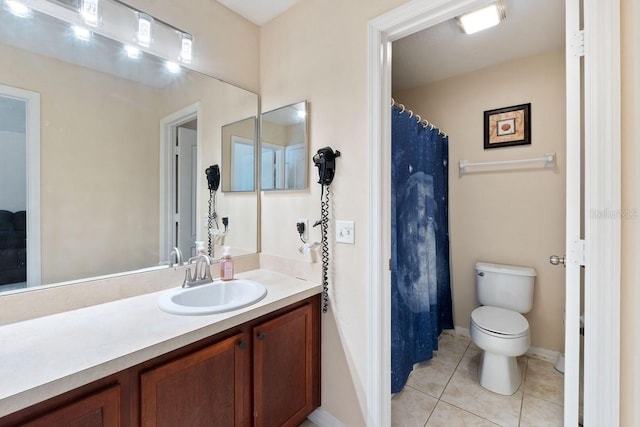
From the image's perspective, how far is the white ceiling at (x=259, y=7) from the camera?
1.70 meters

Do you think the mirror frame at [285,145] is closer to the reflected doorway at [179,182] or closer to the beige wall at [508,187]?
the reflected doorway at [179,182]

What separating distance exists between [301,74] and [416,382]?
7.25 feet

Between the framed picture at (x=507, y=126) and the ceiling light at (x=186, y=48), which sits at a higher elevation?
the ceiling light at (x=186, y=48)

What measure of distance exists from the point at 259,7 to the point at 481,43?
160cm

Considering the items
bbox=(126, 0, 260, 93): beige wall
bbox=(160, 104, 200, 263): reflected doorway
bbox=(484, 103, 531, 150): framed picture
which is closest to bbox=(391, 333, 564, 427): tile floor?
bbox=(160, 104, 200, 263): reflected doorway

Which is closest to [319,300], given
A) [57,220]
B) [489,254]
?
[57,220]

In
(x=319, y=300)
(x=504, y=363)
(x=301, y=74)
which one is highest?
(x=301, y=74)

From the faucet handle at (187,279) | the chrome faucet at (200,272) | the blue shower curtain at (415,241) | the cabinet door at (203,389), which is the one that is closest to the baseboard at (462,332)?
the blue shower curtain at (415,241)

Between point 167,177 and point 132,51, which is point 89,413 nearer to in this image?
point 167,177

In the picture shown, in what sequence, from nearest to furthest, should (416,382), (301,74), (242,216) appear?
1. (301,74)
2. (242,216)
3. (416,382)

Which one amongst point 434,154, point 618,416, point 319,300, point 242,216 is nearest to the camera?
point 618,416

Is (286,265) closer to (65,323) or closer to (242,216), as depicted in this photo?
(242,216)

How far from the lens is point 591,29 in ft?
3.07

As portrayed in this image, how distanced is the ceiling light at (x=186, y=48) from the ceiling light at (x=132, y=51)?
0.21m
